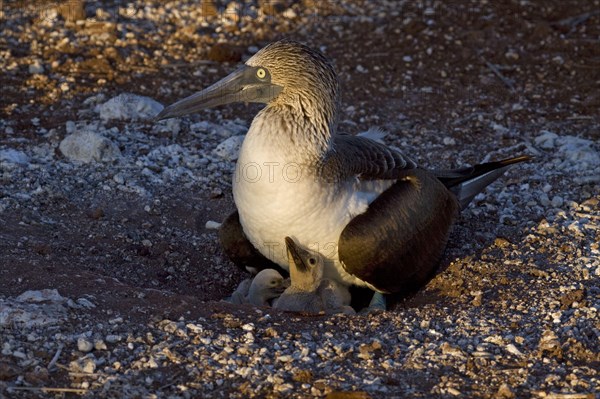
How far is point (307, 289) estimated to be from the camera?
23.8ft

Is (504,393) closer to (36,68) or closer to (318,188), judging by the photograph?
(318,188)

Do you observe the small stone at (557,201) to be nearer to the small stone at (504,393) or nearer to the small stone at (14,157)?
the small stone at (504,393)

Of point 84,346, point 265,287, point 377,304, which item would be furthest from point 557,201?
point 84,346

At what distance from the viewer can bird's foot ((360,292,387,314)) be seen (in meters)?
7.47

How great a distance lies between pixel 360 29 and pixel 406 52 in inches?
28.9

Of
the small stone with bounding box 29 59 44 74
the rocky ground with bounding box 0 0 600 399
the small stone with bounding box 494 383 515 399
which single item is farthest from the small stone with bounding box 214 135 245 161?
the small stone with bounding box 494 383 515 399

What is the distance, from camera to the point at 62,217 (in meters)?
8.17

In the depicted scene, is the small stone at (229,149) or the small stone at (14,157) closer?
the small stone at (14,157)

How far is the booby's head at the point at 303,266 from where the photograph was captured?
7.10 metres

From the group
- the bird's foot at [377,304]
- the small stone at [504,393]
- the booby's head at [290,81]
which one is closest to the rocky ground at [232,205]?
the small stone at [504,393]

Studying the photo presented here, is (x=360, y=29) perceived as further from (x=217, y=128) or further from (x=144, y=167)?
(x=144, y=167)

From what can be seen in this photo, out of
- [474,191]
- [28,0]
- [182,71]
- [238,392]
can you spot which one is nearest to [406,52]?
[182,71]

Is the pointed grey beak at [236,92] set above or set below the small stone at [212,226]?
above

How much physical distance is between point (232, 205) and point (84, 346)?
123 inches
